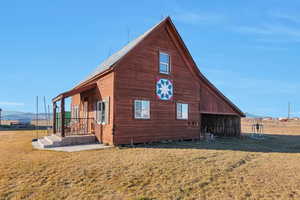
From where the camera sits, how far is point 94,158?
866cm

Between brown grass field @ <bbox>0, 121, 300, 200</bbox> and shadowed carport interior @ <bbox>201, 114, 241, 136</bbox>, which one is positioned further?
shadowed carport interior @ <bbox>201, 114, 241, 136</bbox>

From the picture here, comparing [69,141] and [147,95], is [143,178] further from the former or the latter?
[147,95]

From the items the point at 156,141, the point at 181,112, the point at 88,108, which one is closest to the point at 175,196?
the point at 156,141

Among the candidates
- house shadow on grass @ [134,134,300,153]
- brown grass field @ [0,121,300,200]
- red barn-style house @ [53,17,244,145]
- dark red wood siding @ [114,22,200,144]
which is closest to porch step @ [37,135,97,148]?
red barn-style house @ [53,17,244,145]

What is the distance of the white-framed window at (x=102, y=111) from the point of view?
12495 millimetres

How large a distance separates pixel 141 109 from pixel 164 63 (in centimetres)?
365

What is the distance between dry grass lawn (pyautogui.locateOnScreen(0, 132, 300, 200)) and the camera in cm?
544

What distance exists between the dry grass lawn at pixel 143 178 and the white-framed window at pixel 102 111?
3831mm

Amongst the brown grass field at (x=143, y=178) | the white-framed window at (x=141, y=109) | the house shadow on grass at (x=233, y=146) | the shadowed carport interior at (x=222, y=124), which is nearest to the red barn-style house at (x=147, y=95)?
the white-framed window at (x=141, y=109)

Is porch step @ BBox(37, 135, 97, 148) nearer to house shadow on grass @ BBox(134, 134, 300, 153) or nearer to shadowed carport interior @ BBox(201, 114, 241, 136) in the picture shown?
house shadow on grass @ BBox(134, 134, 300, 153)

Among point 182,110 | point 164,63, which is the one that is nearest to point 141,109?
point 182,110

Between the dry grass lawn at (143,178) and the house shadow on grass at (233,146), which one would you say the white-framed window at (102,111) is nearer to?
the house shadow on grass at (233,146)

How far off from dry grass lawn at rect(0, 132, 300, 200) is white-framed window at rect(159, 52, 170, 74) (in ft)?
22.5

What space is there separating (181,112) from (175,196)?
998 cm
